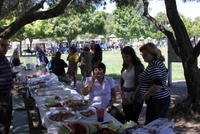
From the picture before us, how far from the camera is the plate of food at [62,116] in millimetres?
4000

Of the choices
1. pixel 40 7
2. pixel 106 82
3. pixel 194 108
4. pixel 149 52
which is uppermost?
pixel 40 7

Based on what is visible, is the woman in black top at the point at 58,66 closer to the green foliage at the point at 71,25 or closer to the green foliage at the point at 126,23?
the green foliage at the point at 71,25

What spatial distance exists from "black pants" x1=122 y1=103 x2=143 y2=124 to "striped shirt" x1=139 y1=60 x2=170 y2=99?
22.0 inches

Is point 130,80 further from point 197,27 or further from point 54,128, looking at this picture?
point 197,27

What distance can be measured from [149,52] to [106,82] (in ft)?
3.13

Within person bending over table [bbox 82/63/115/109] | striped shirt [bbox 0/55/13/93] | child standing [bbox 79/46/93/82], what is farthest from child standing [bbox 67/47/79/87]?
person bending over table [bbox 82/63/115/109]

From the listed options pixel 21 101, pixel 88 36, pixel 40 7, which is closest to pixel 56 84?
pixel 21 101

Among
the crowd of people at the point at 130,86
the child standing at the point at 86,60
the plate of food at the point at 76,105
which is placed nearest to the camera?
the crowd of people at the point at 130,86

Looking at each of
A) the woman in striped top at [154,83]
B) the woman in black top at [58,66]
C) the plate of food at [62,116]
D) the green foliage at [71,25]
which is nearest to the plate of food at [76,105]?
the plate of food at [62,116]

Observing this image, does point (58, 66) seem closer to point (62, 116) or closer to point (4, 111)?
point (4, 111)

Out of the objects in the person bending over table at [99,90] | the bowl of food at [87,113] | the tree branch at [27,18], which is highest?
the tree branch at [27,18]

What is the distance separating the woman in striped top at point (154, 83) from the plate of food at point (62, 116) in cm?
99

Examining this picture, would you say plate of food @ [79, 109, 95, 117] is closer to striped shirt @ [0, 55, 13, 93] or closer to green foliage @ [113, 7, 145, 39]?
striped shirt @ [0, 55, 13, 93]

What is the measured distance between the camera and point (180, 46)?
7539 millimetres
